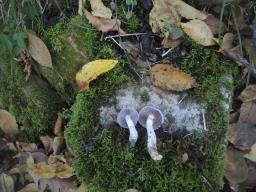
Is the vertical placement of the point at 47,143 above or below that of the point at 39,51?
below

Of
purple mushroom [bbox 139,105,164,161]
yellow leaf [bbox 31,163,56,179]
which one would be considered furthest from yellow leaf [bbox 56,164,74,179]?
purple mushroom [bbox 139,105,164,161]

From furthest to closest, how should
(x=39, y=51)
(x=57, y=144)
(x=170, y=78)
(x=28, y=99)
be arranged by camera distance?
1. (x=28, y=99)
2. (x=57, y=144)
3. (x=39, y=51)
4. (x=170, y=78)

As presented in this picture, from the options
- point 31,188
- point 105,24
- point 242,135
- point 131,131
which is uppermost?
point 105,24

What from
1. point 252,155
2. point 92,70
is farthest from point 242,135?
point 92,70

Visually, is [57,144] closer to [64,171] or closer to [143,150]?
[64,171]

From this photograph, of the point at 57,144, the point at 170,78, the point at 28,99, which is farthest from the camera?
the point at 28,99

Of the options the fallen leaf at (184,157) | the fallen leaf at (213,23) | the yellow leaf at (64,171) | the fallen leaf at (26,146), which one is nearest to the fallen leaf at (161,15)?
the fallen leaf at (213,23)

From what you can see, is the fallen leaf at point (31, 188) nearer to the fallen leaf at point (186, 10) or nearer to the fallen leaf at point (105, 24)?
the fallen leaf at point (105, 24)

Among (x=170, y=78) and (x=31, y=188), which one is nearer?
(x=170, y=78)

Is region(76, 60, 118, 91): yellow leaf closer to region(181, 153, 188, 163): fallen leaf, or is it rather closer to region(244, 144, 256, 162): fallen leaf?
region(181, 153, 188, 163): fallen leaf

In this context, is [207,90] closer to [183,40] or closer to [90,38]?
[183,40]
